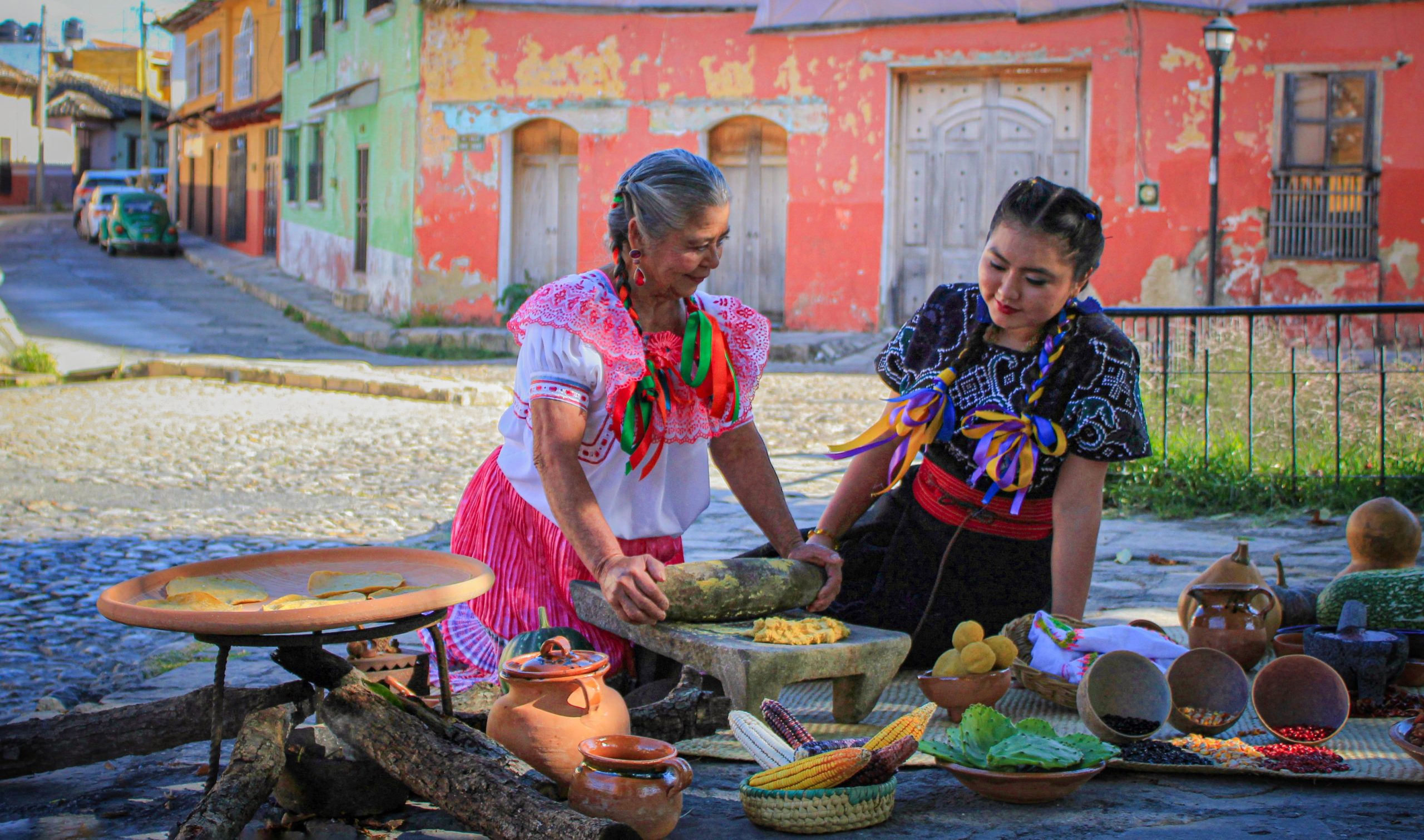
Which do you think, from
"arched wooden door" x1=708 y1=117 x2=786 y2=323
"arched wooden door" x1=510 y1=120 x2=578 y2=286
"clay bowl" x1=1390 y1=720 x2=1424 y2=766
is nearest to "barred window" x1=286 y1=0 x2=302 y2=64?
"arched wooden door" x1=510 y1=120 x2=578 y2=286

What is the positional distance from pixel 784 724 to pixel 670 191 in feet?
3.96

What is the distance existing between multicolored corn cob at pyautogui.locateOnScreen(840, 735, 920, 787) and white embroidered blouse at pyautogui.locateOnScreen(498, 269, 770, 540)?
101 centimetres

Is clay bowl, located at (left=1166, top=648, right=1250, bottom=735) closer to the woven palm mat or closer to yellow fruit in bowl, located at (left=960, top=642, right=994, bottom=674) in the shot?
the woven palm mat

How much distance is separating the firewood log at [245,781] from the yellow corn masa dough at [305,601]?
8.6 inches

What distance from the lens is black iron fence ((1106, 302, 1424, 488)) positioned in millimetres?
6375

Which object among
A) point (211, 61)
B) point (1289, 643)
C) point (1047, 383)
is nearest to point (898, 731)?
point (1047, 383)

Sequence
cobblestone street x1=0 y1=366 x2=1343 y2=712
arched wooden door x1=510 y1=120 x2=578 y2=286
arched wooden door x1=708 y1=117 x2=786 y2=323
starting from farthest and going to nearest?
arched wooden door x1=510 y1=120 x2=578 y2=286 < arched wooden door x1=708 y1=117 x2=786 y2=323 < cobblestone street x1=0 y1=366 x2=1343 y2=712

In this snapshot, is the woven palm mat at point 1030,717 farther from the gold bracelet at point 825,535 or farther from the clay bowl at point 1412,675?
the gold bracelet at point 825,535

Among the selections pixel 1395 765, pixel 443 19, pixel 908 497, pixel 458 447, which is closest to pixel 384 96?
pixel 443 19

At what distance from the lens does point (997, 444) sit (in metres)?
3.32

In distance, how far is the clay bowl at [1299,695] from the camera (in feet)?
9.82

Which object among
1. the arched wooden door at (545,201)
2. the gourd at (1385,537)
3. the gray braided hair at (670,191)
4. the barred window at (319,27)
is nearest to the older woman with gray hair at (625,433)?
the gray braided hair at (670,191)

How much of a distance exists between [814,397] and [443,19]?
26.2ft

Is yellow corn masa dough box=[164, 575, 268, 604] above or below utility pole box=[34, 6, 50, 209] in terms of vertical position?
below
